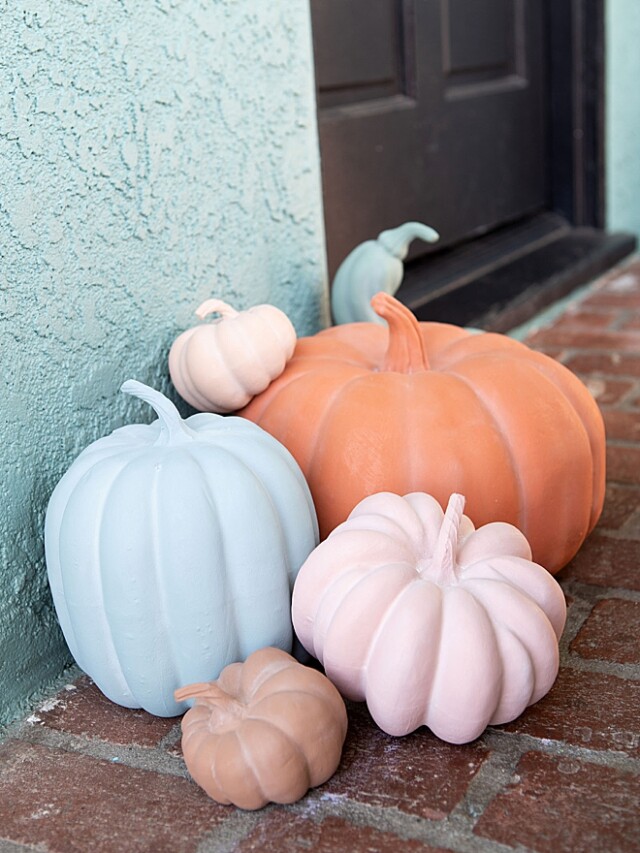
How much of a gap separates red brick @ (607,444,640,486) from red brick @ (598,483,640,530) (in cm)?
4

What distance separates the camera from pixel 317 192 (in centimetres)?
210

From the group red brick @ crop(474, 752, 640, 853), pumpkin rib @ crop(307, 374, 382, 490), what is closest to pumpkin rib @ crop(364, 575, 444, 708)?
red brick @ crop(474, 752, 640, 853)

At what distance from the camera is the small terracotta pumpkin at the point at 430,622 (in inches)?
47.9

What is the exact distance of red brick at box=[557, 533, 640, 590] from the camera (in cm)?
166

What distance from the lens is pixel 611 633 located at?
1500mm

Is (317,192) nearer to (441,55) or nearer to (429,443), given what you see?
(429,443)

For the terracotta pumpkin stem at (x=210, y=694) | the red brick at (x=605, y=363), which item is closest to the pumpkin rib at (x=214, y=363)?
the terracotta pumpkin stem at (x=210, y=694)

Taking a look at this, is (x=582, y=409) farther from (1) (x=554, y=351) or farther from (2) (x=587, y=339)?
(2) (x=587, y=339)

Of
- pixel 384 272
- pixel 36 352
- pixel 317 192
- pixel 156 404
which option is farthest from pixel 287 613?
pixel 317 192

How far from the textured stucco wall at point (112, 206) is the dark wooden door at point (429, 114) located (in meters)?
0.52

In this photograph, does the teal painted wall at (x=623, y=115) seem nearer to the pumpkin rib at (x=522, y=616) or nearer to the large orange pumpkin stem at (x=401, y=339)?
the large orange pumpkin stem at (x=401, y=339)

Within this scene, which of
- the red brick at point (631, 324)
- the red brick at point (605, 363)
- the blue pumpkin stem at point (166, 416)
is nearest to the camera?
the blue pumpkin stem at point (166, 416)

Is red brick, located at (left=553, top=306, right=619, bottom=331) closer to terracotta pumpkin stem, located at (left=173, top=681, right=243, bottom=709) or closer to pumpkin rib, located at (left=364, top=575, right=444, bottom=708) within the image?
pumpkin rib, located at (left=364, top=575, right=444, bottom=708)

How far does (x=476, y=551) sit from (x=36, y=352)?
2.16 ft
